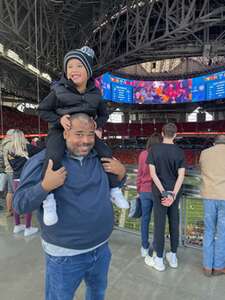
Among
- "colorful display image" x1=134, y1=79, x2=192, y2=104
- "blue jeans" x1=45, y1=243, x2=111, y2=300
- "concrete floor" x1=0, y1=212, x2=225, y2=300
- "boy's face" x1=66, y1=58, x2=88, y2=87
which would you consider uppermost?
"colorful display image" x1=134, y1=79, x2=192, y2=104

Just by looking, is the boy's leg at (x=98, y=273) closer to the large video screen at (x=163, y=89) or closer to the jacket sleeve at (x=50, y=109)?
the jacket sleeve at (x=50, y=109)

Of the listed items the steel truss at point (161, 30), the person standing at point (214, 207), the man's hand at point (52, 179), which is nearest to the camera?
the man's hand at point (52, 179)

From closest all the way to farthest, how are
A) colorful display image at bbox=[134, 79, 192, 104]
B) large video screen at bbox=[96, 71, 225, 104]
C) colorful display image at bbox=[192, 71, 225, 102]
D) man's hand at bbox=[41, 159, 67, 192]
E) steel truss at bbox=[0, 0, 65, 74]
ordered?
man's hand at bbox=[41, 159, 67, 192] < steel truss at bbox=[0, 0, 65, 74] < colorful display image at bbox=[192, 71, 225, 102] < large video screen at bbox=[96, 71, 225, 104] < colorful display image at bbox=[134, 79, 192, 104]

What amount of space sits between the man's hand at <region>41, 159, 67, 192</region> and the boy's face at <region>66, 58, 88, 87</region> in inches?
17.7

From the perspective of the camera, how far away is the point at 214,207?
2428 mm

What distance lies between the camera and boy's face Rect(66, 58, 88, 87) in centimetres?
127

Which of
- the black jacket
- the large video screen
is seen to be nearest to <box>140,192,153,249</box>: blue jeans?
the black jacket

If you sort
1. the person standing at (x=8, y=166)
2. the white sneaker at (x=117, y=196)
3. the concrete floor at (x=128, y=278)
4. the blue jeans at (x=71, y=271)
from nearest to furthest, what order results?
the blue jeans at (x=71, y=271) → the white sneaker at (x=117, y=196) → the concrete floor at (x=128, y=278) → the person standing at (x=8, y=166)

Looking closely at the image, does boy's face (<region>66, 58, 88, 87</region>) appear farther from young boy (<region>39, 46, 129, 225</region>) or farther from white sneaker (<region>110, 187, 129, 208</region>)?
white sneaker (<region>110, 187, 129, 208</region>)

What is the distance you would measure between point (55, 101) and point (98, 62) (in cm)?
1170

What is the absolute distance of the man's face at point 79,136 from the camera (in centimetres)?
117

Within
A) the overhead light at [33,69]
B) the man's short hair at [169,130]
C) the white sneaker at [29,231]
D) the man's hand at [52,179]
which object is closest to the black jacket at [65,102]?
the man's hand at [52,179]

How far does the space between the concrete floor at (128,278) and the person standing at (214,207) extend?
0.14 metres

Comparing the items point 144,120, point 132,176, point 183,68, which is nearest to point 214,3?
point 132,176
